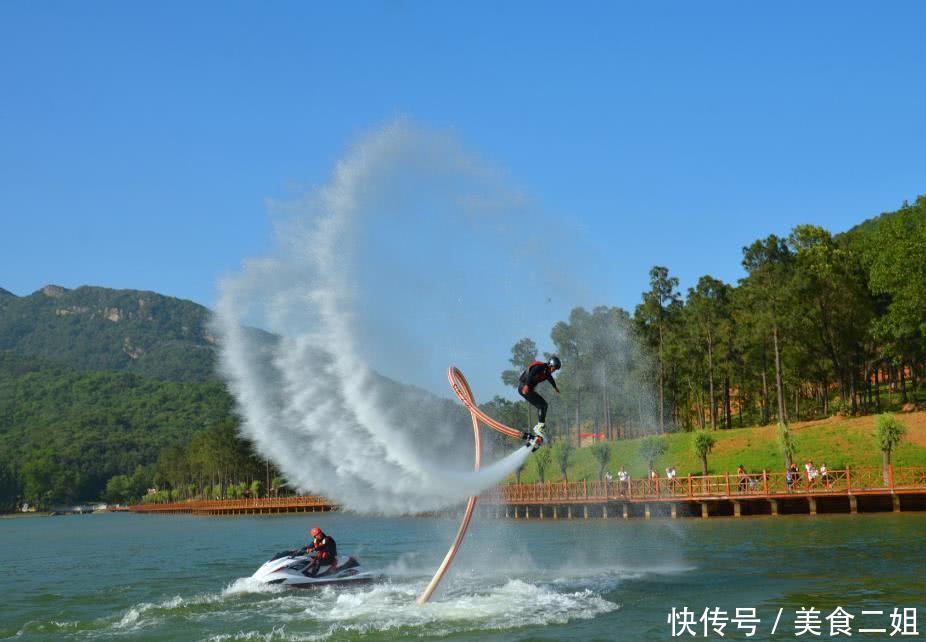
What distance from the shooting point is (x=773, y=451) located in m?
88.6

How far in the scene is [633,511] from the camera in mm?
75312

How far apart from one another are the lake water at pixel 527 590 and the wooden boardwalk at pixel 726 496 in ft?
24.2

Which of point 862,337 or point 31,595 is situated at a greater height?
point 862,337

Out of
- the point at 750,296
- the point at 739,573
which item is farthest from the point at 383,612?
the point at 750,296

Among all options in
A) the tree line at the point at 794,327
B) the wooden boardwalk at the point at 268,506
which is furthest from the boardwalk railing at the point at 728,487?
the wooden boardwalk at the point at 268,506

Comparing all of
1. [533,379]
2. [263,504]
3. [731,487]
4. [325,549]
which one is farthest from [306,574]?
[263,504]

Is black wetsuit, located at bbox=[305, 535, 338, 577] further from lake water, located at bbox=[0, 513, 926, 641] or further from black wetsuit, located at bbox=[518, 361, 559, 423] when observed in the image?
black wetsuit, located at bbox=[518, 361, 559, 423]

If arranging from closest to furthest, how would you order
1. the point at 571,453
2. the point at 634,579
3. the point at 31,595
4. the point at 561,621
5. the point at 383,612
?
the point at 561,621 < the point at 383,612 < the point at 634,579 < the point at 31,595 < the point at 571,453

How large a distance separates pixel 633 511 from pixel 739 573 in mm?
42917

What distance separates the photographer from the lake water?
24781 mm

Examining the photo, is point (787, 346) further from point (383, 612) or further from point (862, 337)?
point (383, 612)

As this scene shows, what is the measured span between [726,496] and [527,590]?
41.2m

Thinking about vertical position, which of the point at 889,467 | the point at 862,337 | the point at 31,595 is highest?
the point at 862,337

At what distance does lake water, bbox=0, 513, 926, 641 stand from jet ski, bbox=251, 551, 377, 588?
22.6 inches
